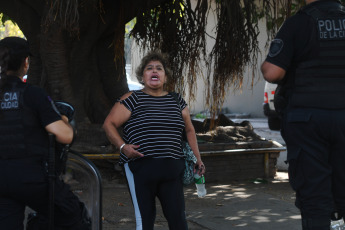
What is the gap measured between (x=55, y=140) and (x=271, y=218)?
3508 millimetres

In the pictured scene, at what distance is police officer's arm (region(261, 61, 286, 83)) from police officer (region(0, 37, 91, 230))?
1264mm

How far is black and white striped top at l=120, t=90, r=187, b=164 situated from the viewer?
425cm

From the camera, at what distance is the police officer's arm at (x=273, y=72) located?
3691 millimetres

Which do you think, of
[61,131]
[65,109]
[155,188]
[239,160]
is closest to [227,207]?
[239,160]

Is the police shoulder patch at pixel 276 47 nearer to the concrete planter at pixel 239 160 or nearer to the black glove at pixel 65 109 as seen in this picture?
the black glove at pixel 65 109

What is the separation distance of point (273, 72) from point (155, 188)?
48.7 inches

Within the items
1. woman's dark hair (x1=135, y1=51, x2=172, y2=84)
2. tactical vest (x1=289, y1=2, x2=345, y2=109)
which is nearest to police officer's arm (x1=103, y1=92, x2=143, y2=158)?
woman's dark hair (x1=135, y1=51, x2=172, y2=84)

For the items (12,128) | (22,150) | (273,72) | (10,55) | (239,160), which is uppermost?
(10,55)

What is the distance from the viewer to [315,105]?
11.8ft

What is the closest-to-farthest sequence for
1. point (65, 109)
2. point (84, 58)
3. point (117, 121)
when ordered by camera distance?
point (65, 109) < point (117, 121) < point (84, 58)

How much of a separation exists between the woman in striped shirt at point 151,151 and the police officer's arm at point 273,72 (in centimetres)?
89

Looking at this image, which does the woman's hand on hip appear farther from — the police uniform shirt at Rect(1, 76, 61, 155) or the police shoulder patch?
the police shoulder patch

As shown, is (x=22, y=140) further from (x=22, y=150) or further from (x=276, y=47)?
(x=276, y=47)

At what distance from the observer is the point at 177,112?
4.41 metres
